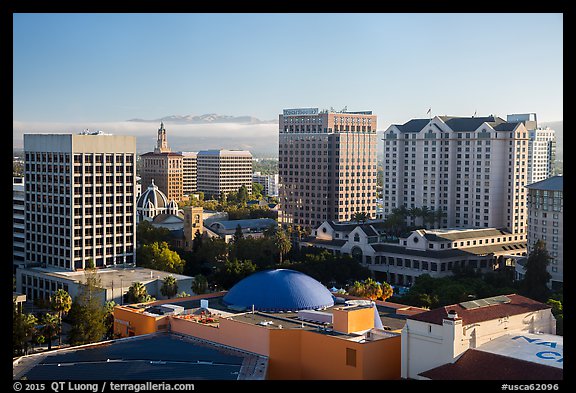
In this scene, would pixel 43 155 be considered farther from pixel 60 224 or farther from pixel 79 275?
pixel 79 275

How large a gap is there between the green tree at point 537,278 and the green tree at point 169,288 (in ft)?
41.1

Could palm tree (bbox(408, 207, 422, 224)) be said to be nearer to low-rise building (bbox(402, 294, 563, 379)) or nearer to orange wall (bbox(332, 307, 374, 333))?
orange wall (bbox(332, 307, 374, 333))

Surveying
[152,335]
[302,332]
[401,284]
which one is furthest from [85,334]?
[401,284]

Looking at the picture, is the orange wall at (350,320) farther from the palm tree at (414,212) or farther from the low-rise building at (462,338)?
the palm tree at (414,212)

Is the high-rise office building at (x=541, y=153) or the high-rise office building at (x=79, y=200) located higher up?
the high-rise office building at (x=541, y=153)

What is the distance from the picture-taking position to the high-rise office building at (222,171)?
79000 mm

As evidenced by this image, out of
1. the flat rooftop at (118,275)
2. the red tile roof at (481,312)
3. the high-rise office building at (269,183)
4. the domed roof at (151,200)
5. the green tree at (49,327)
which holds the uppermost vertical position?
the high-rise office building at (269,183)

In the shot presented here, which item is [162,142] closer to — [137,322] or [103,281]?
[103,281]

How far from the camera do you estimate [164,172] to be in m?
71.8

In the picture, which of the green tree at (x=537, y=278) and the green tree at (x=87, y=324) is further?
the green tree at (x=537, y=278)

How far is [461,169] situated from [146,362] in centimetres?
3302

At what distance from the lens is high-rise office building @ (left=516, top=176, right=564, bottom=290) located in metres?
30.7

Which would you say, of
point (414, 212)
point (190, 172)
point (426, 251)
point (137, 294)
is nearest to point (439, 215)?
point (414, 212)

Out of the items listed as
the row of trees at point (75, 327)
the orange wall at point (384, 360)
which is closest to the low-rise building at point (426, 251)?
the row of trees at point (75, 327)
